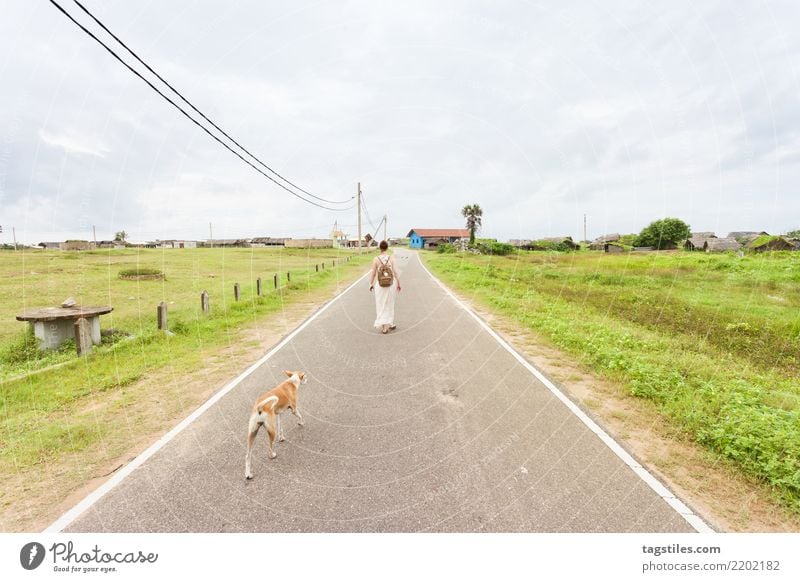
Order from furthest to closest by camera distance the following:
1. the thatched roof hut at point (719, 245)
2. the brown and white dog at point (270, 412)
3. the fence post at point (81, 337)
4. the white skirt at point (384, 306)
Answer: the thatched roof hut at point (719, 245), the white skirt at point (384, 306), the fence post at point (81, 337), the brown and white dog at point (270, 412)

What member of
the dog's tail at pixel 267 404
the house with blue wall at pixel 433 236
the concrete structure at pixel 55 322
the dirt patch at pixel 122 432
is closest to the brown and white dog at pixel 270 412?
the dog's tail at pixel 267 404

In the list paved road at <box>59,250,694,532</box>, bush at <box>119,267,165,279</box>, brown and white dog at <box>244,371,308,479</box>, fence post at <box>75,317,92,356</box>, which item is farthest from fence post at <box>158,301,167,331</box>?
bush at <box>119,267,165,279</box>

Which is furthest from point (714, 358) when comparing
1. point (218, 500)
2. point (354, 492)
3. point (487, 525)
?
point (218, 500)

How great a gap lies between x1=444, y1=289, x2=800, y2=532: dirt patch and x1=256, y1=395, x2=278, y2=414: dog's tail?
3.48 m

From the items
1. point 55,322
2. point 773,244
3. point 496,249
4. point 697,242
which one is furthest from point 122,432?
point 697,242

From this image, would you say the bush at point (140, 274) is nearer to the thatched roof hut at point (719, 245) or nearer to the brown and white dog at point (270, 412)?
the brown and white dog at point (270, 412)

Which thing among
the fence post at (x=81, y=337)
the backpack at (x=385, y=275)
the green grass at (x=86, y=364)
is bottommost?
the green grass at (x=86, y=364)

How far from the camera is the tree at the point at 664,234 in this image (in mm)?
59781

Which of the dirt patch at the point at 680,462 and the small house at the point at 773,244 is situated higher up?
the small house at the point at 773,244

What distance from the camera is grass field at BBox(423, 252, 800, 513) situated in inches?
149

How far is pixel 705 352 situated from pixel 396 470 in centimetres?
774

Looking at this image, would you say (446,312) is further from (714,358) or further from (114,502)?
(114,502)

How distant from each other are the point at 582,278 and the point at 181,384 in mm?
23000

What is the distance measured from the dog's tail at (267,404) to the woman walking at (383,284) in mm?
5177
